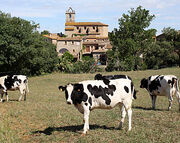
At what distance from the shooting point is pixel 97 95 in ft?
31.9

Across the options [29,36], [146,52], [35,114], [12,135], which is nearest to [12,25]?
[29,36]

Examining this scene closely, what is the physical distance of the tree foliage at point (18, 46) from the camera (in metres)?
39.8

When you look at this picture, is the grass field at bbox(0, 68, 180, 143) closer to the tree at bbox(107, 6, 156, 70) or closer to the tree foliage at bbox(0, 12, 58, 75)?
the tree foliage at bbox(0, 12, 58, 75)

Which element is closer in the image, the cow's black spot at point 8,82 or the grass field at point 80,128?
the grass field at point 80,128

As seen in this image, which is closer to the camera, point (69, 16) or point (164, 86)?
point (164, 86)

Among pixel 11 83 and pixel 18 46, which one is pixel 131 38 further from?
pixel 11 83

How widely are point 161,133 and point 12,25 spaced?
119 ft

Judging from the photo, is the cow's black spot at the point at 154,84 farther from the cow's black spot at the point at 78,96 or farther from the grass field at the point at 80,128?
the cow's black spot at the point at 78,96

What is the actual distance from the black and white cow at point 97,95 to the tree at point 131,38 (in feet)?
171

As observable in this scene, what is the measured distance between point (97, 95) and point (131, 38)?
59.0 m

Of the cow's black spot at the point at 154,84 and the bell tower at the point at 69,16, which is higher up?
the bell tower at the point at 69,16

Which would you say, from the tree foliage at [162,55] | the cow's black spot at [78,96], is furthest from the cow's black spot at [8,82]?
the tree foliage at [162,55]

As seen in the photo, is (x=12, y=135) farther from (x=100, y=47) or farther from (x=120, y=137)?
(x=100, y=47)

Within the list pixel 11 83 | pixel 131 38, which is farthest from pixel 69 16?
pixel 11 83
